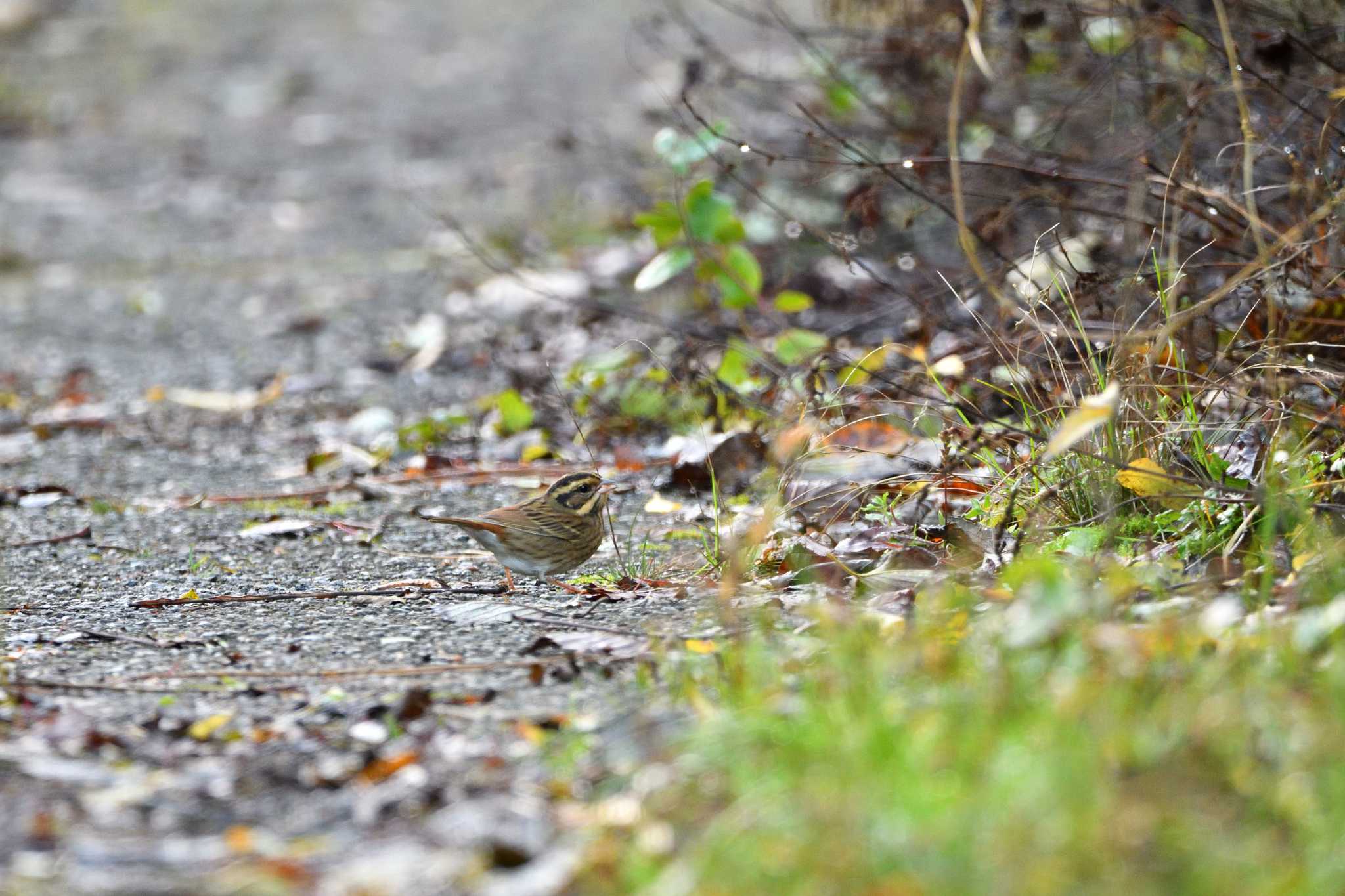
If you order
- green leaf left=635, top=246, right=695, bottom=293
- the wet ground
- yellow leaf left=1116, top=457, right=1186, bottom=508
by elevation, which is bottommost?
the wet ground

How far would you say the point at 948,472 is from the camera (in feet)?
12.8

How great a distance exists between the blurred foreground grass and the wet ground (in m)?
0.28

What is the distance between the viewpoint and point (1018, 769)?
2.34 meters

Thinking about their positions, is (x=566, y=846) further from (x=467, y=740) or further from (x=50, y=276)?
(x=50, y=276)

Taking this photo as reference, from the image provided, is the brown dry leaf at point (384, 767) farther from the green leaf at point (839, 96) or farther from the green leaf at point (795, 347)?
the green leaf at point (839, 96)

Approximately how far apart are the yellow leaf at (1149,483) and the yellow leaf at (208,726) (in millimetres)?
2147

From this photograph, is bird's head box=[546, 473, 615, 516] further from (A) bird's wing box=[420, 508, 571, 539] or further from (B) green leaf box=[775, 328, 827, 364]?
(B) green leaf box=[775, 328, 827, 364]

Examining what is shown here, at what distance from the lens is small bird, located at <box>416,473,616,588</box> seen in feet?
14.4

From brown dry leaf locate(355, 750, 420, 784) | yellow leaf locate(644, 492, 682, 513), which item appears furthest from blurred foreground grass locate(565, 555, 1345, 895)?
yellow leaf locate(644, 492, 682, 513)

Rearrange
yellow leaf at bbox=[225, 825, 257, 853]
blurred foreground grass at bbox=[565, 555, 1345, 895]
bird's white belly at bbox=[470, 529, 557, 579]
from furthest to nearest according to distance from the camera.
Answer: bird's white belly at bbox=[470, 529, 557, 579], yellow leaf at bbox=[225, 825, 257, 853], blurred foreground grass at bbox=[565, 555, 1345, 895]

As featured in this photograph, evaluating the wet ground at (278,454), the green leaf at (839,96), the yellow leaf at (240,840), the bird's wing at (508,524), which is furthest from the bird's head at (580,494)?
the green leaf at (839,96)

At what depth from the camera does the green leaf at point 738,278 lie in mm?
5668

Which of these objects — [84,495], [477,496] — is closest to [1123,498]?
[477,496]

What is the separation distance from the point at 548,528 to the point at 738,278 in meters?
1.57
